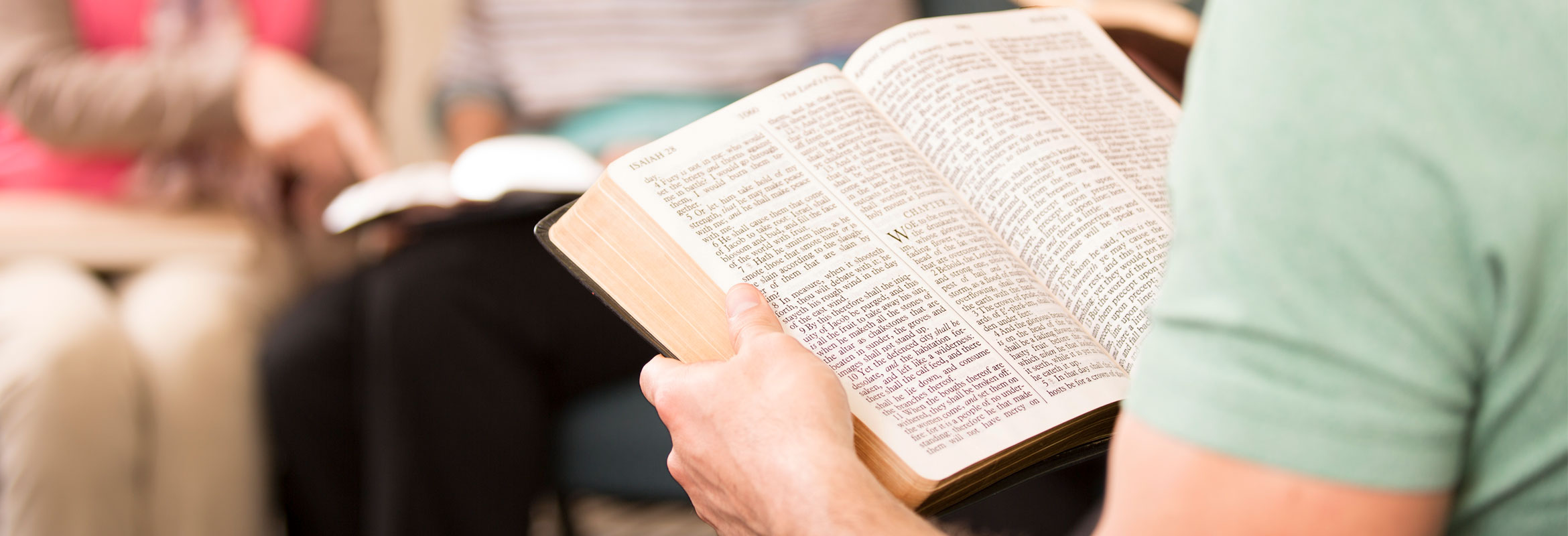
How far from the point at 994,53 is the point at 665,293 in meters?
0.26

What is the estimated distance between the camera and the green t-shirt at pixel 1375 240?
28 centimetres

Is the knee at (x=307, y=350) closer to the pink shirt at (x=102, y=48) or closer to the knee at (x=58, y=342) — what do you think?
the knee at (x=58, y=342)

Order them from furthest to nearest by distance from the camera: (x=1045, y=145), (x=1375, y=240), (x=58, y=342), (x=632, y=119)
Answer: (x=632, y=119), (x=58, y=342), (x=1045, y=145), (x=1375, y=240)

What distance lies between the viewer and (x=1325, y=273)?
0.93 feet

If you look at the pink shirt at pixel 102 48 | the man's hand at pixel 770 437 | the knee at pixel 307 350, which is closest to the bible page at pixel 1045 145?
the man's hand at pixel 770 437

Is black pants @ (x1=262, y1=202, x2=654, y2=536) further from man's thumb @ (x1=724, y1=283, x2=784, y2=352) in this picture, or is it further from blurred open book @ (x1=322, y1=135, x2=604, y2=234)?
man's thumb @ (x1=724, y1=283, x2=784, y2=352)

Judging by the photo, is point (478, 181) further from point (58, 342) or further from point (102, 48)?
point (102, 48)

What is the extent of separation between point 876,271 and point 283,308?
36.5 inches

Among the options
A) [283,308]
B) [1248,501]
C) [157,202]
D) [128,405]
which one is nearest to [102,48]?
[157,202]

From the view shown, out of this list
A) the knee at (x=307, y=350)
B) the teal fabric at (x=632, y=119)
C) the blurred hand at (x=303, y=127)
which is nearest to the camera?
the knee at (x=307, y=350)

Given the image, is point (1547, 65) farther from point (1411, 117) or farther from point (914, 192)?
point (914, 192)

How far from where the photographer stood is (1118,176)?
Result: 0.57m

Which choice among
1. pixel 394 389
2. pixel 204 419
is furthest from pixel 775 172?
pixel 204 419

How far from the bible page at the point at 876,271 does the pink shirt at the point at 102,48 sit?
0.96m
